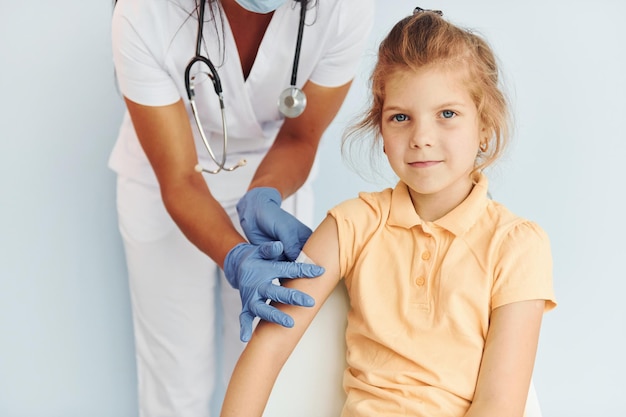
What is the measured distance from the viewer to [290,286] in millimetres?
1400

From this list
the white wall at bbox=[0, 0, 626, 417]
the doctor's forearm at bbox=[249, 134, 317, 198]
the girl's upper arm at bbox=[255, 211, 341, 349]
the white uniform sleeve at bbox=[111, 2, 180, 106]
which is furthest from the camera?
the white wall at bbox=[0, 0, 626, 417]

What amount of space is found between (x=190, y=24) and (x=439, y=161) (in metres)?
0.64

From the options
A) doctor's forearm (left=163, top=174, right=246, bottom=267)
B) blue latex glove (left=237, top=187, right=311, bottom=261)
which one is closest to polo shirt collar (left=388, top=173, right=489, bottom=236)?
blue latex glove (left=237, top=187, right=311, bottom=261)

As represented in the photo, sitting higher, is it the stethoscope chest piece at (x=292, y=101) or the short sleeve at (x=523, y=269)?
the stethoscope chest piece at (x=292, y=101)

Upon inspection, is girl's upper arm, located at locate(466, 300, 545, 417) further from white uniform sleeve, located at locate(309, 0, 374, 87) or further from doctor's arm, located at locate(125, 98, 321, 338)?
white uniform sleeve, located at locate(309, 0, 374, 87)

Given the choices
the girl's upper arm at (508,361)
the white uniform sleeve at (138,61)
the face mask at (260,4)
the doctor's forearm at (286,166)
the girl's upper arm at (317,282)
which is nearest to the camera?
the girl's upper arm at (508,361)

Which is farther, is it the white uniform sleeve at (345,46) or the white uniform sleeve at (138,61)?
the white uniform sleeve at (345,46)

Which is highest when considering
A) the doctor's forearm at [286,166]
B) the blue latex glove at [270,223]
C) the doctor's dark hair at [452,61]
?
the doctor's dark hair at [452,61]

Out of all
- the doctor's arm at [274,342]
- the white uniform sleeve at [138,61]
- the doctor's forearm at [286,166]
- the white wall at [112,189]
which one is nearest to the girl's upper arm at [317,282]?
the doctor's arm at [274,342]

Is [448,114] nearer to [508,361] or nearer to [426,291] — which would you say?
[426,291]

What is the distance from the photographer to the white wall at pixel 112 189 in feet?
7.35

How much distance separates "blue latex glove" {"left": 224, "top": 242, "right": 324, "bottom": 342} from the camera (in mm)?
1360

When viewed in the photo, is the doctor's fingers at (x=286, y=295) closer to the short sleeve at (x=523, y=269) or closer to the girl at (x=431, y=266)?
the girl at (x=431, y=266)

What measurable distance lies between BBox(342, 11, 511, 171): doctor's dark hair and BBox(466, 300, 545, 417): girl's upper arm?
0.87 feet
